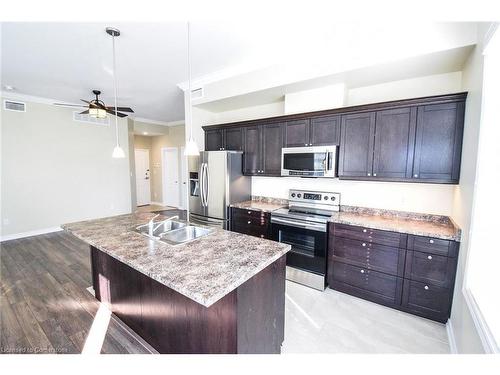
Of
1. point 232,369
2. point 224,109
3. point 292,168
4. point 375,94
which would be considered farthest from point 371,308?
point 224,109

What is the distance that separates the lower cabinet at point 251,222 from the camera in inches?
129

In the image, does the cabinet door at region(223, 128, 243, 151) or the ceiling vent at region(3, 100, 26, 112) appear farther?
the ceiling vent at region(3, 100, 26, 112)

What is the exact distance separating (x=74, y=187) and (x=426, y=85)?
22.5 ft

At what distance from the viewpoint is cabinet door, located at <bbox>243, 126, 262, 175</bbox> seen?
3.60 m

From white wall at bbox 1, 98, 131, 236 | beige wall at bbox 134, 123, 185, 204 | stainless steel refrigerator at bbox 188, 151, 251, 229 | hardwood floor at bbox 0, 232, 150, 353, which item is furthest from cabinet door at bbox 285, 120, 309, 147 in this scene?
beige wall at bbox 134, 123, 185, 204

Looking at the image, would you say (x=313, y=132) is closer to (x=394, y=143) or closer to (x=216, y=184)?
(x=394, y=143)

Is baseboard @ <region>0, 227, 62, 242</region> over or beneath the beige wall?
beneath

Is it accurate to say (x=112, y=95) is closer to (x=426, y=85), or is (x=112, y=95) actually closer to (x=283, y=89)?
(x=283, y=89)

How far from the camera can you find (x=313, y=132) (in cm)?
305

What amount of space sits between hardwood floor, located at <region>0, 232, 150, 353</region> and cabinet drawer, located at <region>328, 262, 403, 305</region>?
7.06ft

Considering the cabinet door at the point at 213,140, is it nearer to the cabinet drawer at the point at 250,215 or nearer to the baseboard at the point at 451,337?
the cabinet drawer at the point at 250,215

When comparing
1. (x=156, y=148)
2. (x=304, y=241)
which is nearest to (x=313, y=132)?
(x=304, y=241)

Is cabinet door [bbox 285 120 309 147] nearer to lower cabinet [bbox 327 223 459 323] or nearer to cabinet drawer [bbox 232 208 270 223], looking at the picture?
cabinet drawer [bbox 232 208 270 223]

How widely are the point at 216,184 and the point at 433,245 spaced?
2.84 m
